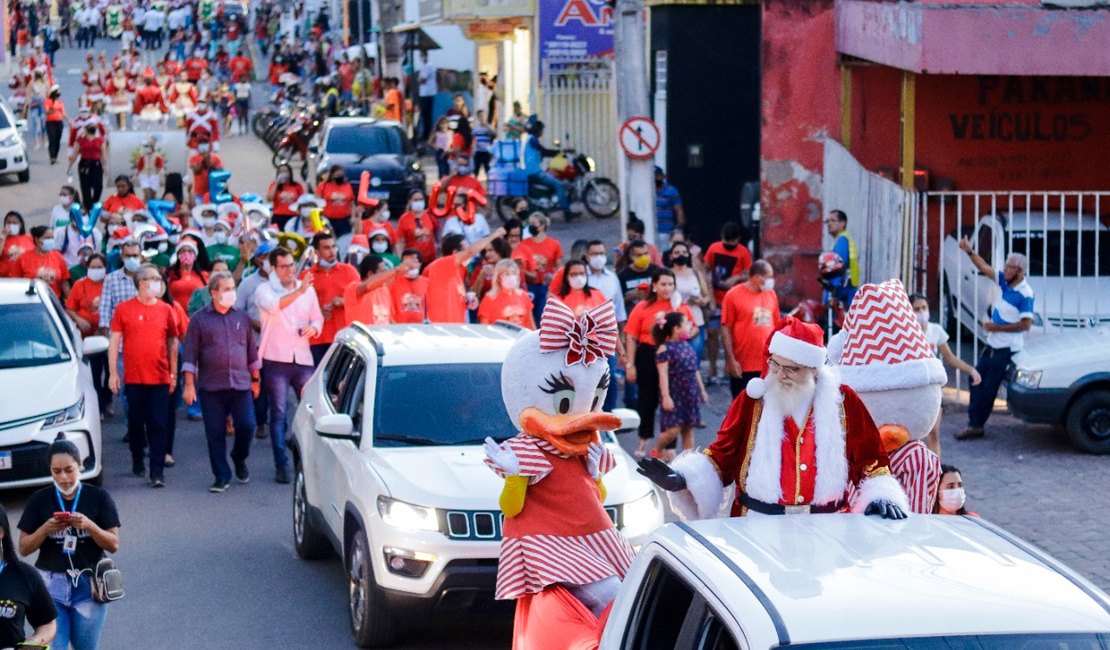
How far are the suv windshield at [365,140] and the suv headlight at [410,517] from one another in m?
22.2

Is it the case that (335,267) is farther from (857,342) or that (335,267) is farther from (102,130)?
(102,130)

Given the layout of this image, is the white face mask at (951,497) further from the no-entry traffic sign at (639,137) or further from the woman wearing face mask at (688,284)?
the no-entry traffic sign at (639,137)

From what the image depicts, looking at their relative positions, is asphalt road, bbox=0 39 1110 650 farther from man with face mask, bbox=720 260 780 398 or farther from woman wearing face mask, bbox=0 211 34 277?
woman wearing face mask, bbox=0 211 34 277

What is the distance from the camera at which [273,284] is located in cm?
1385

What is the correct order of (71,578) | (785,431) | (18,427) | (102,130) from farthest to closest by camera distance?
(102,130) < (18,427) < (71,578) < (785,431)

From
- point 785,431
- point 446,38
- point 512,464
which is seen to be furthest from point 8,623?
point 446,38

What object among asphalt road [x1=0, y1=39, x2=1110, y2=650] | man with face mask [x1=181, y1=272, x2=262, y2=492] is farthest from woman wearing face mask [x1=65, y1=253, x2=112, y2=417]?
man with face mask [x1=181, y1=272, x2=262, y2=492]

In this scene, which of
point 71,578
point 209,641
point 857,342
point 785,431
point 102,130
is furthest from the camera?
point 102,130

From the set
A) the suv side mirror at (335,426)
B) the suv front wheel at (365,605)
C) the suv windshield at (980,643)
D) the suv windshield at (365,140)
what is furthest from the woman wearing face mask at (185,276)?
the suv windshield at (365,140)

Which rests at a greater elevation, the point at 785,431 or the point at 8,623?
the point at 785,431

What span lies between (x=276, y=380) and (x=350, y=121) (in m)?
18.3

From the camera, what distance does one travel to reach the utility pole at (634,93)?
18.5m

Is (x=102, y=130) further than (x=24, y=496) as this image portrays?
Yes

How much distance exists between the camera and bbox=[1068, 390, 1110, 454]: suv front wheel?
13.7 metres
